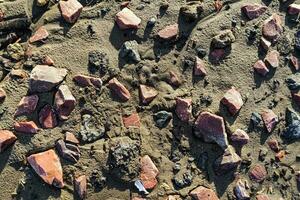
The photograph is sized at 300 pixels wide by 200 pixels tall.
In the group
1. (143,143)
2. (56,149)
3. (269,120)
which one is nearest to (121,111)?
(143,143)

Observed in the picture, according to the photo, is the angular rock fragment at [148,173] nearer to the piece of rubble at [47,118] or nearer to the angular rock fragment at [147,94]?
the angular rock fragment at [147,94]

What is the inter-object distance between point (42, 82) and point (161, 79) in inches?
35.5

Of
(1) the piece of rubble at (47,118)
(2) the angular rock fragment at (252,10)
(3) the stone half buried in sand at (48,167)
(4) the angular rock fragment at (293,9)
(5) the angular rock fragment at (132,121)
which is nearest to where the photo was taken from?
(3) the stone half buried in sand at (48,167)

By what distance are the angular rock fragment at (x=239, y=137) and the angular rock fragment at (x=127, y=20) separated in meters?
1.14

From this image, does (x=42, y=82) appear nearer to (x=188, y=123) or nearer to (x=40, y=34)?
(x=40, y=34)

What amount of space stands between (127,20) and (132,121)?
2.69ft

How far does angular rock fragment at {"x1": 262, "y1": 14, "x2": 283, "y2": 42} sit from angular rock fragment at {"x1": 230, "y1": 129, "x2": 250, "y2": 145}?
33.5 inches

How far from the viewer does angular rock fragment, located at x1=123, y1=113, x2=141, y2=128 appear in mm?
3943

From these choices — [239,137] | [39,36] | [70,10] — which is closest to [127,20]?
[70,10]

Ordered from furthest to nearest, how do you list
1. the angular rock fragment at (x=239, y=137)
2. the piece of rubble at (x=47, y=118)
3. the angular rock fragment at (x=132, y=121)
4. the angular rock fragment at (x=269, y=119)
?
1. the angular rock fragment at (x=269, y=119)
2. the angular rock fragment at (x=239, y=137)
3. the angular rock fragment at (x=132, y=121)
4. the piece of rubble at (x=47, y=118)

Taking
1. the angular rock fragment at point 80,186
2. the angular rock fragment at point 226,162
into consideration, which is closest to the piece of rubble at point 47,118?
the angular rock fragment at point 80,186

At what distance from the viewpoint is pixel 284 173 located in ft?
13.6

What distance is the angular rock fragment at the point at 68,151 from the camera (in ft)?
12.4

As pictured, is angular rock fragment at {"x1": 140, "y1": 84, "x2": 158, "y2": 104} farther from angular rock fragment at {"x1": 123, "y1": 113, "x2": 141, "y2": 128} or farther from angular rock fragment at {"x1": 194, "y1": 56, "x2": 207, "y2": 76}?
angular rock fragment at {"x1": 194, "y1": 56, "x2": 207, "y2": 76}
